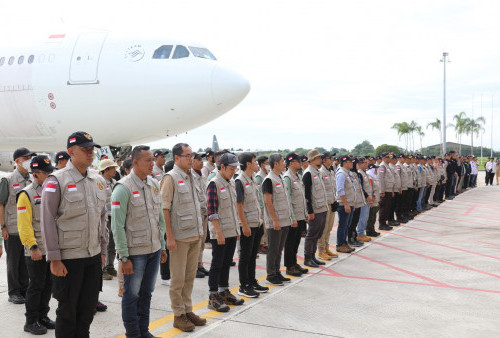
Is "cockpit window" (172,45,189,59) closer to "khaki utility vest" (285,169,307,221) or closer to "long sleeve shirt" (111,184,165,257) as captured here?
"khaki utility vest" (285,169,307,221)

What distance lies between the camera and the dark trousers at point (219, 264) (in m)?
6.04

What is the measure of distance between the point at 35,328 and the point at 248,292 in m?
2.71

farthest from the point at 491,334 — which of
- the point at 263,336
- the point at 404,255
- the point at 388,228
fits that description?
the point at 388,228

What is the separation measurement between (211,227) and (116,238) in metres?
1.80

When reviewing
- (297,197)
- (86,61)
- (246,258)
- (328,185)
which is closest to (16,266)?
(246,258)

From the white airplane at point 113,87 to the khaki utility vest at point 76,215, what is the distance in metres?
7.79

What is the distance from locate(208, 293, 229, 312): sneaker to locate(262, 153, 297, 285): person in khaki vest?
4.63 ft

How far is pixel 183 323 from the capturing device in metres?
5.22

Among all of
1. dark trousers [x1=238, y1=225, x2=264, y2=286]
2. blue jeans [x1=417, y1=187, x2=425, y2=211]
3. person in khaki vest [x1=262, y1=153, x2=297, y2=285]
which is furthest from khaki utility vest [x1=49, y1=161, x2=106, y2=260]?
blue jeans [x1=417, y1=187, x2=425, y2=211]

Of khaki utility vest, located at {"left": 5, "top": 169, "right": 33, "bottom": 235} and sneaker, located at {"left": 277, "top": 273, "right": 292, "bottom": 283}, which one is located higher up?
khaki utility vest, located at {"left": 5, "top": 169, "right": 33, "bottom": 235}

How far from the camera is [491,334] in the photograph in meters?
5.09

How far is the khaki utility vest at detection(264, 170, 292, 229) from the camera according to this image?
716 cm

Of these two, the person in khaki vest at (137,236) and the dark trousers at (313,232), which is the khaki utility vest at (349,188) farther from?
the person in khaki vest at (137,236)

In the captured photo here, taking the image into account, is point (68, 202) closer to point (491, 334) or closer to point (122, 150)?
point (491, 334)
